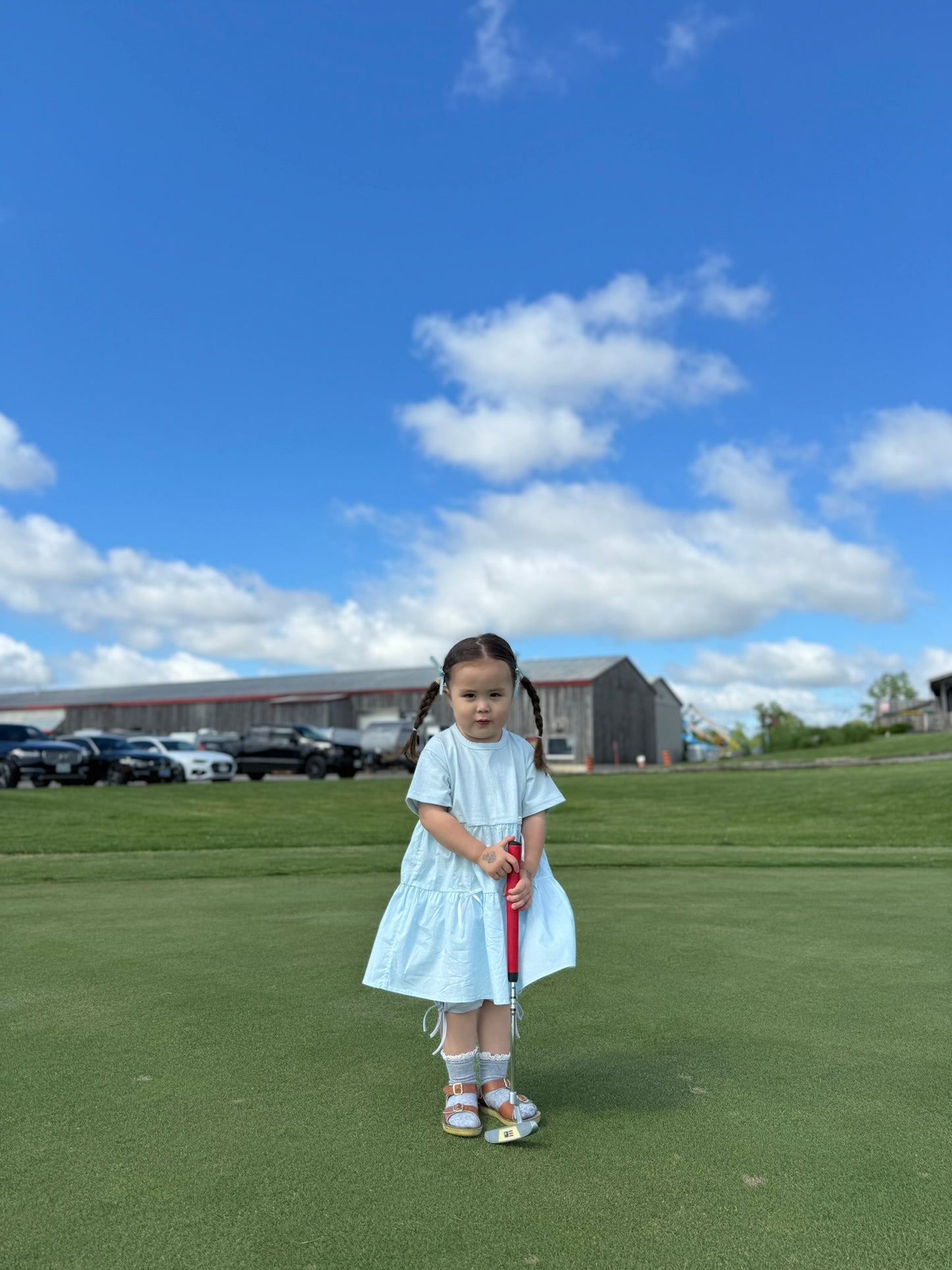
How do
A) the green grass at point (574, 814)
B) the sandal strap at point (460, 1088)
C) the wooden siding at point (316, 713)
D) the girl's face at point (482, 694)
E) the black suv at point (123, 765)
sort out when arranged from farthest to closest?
the wooden siding at point (316, 713) → the black suv at point (123, 765) → the green grass at point (574, 814) → the girl's face at point (482, 694) → the sandal strap at point (460, 1088)

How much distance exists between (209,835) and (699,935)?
11388mm

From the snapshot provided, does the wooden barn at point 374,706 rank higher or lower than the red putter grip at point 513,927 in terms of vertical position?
higher

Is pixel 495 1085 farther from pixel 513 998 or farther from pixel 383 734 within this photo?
pixel 383 734

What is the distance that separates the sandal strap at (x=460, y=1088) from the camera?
11.0 ft

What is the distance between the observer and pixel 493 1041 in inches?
139

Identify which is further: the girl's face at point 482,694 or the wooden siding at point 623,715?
the wooden siding at point 623,715

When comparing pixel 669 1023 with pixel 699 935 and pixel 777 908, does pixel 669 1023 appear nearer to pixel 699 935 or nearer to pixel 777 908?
pixel 699 935

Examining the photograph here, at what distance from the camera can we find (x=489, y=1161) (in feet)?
9.71

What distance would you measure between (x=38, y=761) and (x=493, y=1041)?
Result: 28.1 metres

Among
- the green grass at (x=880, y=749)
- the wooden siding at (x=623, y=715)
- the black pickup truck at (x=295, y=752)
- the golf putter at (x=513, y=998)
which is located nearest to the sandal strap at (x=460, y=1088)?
the golf putter at (x=513, y=998)

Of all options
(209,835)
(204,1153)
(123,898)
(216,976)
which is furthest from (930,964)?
(209,835)

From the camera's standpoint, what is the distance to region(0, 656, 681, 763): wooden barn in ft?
169

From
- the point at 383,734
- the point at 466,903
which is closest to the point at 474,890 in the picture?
the point at 466,903

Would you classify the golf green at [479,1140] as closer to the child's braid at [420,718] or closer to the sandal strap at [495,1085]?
the sandal strap at [495,1085]
